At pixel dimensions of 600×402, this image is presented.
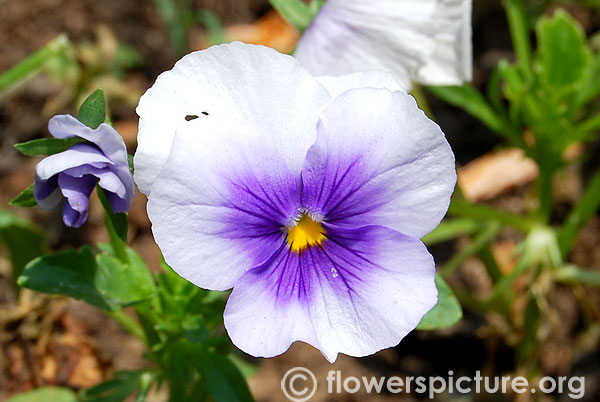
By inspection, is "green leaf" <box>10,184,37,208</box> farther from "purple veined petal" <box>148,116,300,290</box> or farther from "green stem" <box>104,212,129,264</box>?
"purple veined petal" <box>148,116,300,290</box>

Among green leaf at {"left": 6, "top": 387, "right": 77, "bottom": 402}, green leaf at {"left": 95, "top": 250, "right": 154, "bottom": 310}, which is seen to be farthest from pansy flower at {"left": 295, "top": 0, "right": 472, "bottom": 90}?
green leaf at {"left": 6, "top": 387, "right": 77, "bottom": 402}

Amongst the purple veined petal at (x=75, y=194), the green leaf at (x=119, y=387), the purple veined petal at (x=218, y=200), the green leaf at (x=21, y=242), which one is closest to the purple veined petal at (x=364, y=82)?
the purple veined petal at (x=218, y=200)

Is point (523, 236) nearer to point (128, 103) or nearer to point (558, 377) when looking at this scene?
point (558, 377)

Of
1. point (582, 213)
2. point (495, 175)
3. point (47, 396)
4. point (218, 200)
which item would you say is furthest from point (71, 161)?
point (495, 175)

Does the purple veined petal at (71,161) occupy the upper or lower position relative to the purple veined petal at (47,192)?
upper

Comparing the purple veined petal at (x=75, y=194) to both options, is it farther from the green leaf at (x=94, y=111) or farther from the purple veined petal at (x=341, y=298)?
the purple veined petal at (x=341, y=298)

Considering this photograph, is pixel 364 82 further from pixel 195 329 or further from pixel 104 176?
pixel 195 329

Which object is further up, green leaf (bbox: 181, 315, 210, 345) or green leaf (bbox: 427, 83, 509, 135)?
green leaf (bbox: 427, 83, 509, 135)
